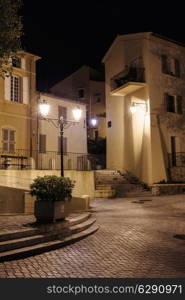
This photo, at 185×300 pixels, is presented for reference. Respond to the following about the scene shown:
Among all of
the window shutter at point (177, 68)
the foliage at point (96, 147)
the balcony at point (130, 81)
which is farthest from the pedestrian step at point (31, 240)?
the foliage at point (96, 147)

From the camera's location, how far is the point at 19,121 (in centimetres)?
2062

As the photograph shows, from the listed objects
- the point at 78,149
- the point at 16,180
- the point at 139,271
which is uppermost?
the point at 78,149

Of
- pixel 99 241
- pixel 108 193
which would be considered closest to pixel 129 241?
pixel 99 241

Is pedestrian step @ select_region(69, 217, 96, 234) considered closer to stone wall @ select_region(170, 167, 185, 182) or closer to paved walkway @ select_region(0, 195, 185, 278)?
paved walkway @ select_region(0, 195, 185, 278)

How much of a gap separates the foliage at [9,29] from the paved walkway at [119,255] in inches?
220

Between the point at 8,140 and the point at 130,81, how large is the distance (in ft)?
32.0

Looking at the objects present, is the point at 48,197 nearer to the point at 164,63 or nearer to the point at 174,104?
the point at 174,104

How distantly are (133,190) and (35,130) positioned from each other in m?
7.86

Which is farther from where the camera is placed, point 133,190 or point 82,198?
point 133,190

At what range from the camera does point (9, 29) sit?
405 inches

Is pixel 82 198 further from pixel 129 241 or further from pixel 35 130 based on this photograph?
pixel 35 130

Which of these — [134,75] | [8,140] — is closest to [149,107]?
[134,75]

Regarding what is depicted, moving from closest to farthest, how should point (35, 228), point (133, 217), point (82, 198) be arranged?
point (35, 228) → point (133, 217) → point (82, 198)

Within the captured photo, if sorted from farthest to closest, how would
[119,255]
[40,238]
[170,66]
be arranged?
[170,66] < [40,238] < [119,255]
